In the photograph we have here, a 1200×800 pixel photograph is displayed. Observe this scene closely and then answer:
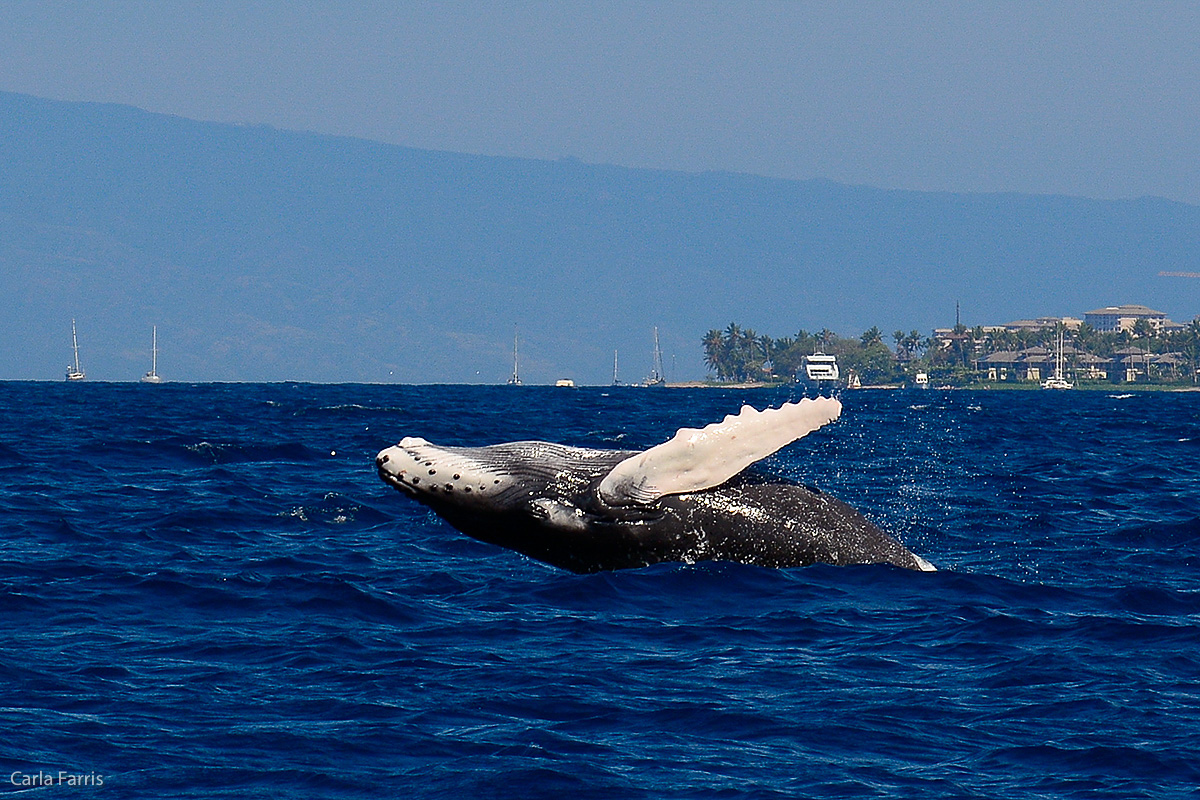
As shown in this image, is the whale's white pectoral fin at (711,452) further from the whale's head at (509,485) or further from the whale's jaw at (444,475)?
the whale's jaw at (444,475)

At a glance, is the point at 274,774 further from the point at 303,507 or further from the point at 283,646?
the point at 303,507

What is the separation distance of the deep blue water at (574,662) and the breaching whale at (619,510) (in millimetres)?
232

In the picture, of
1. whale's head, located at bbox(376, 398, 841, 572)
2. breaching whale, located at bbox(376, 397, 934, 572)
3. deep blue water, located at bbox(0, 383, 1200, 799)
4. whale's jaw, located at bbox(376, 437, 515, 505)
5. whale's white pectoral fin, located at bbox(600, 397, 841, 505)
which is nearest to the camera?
deep blue water, located at bbox(0, 383, 1200, 799)

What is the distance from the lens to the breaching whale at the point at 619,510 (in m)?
13.8

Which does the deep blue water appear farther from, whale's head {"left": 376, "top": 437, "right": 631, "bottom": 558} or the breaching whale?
whale's head {"left": 376, "top": 437, "right": 631, "bottom": 558}

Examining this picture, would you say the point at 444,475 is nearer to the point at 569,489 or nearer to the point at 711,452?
the point at 569,489

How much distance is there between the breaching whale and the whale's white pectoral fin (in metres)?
0.02

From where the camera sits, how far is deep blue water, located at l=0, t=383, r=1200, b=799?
351 inches

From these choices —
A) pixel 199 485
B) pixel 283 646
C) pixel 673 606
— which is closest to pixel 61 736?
pixel 283 646

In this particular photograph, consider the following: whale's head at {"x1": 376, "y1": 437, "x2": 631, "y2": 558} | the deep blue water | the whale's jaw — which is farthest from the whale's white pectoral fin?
the whale's jaw

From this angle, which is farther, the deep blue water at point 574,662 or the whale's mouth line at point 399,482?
the whale's mouth line at point 399,482

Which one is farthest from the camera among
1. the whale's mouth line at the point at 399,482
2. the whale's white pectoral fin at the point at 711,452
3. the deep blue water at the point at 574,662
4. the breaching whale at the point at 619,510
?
the whale's mouth line at the point at 399,482

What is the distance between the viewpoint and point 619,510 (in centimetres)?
1368

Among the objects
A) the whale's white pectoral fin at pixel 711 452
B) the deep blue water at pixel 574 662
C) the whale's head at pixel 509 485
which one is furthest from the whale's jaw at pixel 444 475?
the whale's white pectoral fin at pixel 711 452
